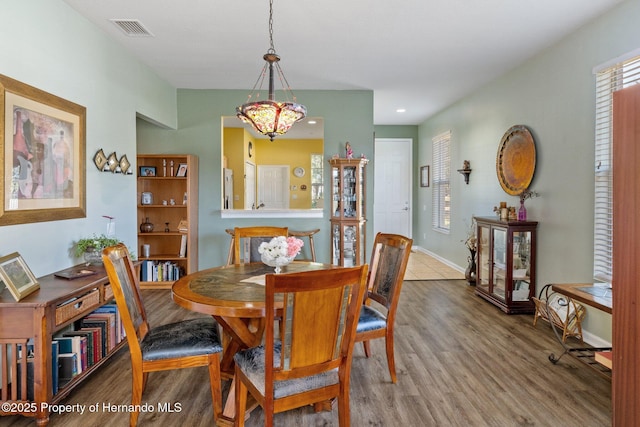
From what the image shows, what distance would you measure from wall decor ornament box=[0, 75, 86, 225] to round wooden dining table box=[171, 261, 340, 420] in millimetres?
1173

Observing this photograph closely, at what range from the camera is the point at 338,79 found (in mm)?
4859

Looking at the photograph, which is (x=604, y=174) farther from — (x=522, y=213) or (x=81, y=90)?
(x=81, y=90)

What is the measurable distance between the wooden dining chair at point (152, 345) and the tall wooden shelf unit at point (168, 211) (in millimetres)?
2937

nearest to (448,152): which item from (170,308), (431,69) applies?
(431,69)

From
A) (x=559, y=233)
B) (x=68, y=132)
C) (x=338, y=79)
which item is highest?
(x=338, y=79)

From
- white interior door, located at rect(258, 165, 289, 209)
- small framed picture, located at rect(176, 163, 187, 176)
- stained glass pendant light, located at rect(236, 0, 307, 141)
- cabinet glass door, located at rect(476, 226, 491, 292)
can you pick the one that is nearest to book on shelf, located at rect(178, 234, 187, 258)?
small framed picture, located at rect(176, 163, 187, 176)

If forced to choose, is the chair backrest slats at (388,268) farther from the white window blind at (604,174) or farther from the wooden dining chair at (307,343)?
the white window blind at (604,174)

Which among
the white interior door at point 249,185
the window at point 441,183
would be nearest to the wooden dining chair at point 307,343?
the window at point 441,183

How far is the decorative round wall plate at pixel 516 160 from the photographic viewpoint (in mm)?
4145

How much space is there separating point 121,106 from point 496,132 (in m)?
4.51

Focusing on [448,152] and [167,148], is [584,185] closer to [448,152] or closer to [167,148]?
[448,152]

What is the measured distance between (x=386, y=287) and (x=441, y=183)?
Result: 4.94m

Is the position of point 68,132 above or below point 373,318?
above

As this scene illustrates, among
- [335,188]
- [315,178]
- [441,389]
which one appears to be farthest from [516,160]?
[315,178]
